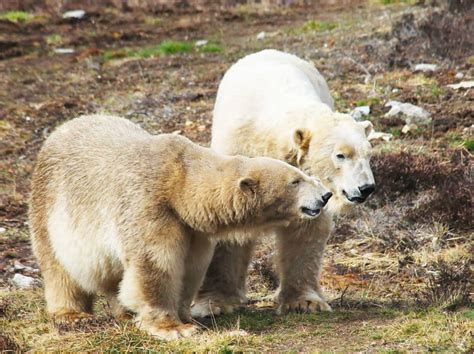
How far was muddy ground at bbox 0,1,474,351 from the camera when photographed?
6.85 metres

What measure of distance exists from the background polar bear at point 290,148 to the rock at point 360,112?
367 centimetres

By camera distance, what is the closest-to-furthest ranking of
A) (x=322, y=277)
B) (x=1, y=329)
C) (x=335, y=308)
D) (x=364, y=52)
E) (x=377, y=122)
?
(x=1, y=329) < (x=335, y=308) < (x=322, y=277) < (x=377, y=122) < (x=364, y=52)

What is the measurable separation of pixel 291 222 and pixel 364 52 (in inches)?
341

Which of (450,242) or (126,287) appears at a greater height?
(126,287)

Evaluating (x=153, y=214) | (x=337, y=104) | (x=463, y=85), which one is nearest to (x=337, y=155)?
(x=153, y=214)

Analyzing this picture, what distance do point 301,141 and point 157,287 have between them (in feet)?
4.56

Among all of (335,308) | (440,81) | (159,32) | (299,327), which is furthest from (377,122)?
(159,32)

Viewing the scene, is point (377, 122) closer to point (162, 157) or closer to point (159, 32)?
point (162, 157)

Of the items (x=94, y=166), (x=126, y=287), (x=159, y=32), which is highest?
(x=94, y=166)

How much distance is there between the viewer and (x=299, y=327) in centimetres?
589

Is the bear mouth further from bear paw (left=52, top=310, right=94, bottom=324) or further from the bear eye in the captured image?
bear paw (left=52, top=310, right=94, bottom=324)

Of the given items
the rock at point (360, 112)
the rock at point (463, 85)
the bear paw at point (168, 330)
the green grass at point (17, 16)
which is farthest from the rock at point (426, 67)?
the green grass at point (17, 16)

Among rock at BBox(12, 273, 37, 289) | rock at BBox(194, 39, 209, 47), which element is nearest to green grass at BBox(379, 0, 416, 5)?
rock at BBox(194, 39, 209, 47)

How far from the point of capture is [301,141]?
20.4ft
